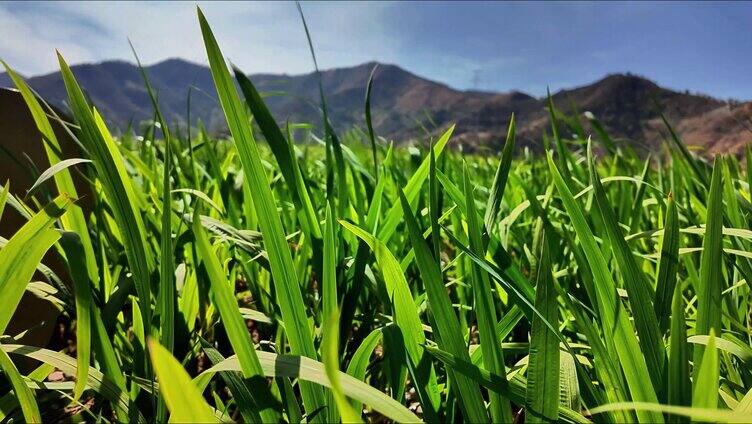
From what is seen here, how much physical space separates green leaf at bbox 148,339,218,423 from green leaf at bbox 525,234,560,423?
7.9 inches

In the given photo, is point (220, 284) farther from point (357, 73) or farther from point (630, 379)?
point (357, 73)

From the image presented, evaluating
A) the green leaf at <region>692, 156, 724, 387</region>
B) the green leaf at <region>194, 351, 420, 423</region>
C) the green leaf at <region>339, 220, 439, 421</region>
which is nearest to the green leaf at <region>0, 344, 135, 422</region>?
the green leaf at <region>194, 351, 420, 423</region>

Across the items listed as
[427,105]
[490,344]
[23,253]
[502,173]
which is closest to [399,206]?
[502,173]

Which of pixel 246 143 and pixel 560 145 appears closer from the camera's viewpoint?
pixel 246 143

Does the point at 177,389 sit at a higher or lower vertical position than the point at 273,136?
lower

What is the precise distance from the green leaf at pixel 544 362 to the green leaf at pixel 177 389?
0.66 ft

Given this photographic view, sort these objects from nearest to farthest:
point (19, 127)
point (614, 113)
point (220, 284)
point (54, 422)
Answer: point (220, 284) → point (54, 422) → point (19, 127) → point (614, 113)

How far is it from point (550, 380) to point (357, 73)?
140750mm

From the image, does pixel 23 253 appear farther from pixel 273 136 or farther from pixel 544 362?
pixel 544 362

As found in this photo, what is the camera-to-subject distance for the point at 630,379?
0.36 m

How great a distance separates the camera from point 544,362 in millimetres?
326

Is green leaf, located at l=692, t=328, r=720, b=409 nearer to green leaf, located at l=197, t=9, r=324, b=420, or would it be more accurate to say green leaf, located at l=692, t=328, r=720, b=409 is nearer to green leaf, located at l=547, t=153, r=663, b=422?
green leaf, located at l=547, t=153, r=663, b=422

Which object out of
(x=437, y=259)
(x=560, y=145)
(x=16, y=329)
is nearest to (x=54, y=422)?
(x=16, y=329)

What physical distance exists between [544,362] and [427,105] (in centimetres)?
8445
